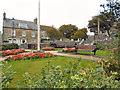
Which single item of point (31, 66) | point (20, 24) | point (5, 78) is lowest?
point (31, 66)

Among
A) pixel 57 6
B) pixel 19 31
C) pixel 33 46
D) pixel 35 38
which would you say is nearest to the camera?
pixel 57 6

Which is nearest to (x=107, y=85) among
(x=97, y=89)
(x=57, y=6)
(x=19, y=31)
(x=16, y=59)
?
(x=97, y=89)

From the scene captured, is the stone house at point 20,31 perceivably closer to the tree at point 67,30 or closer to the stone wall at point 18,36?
the stone wall at point 18,36

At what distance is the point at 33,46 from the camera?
1770cm

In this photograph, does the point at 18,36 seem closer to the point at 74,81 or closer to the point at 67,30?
the point at 67,30

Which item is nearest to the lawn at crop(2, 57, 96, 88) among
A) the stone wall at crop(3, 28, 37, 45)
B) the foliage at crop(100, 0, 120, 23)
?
the foliage at crop(100, 0, 120, 23)

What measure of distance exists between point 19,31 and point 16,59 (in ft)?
82.8

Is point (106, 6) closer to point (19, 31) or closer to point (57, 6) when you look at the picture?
point (57, 6)

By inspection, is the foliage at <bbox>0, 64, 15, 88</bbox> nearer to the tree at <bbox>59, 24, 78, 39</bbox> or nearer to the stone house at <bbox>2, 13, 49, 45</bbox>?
the stone house at <bbox>2, 13, 49, 45</bbox>

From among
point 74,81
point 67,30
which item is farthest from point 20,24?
point 74,81

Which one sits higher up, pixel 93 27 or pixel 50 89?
pixel 93 27

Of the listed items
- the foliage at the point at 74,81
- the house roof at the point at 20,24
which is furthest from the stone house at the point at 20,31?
the foliage at the point at 74,81

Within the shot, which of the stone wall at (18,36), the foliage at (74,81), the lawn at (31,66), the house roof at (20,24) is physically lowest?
the lawn at (31,66)

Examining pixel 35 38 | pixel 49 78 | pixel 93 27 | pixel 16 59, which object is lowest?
pixel 16 59
